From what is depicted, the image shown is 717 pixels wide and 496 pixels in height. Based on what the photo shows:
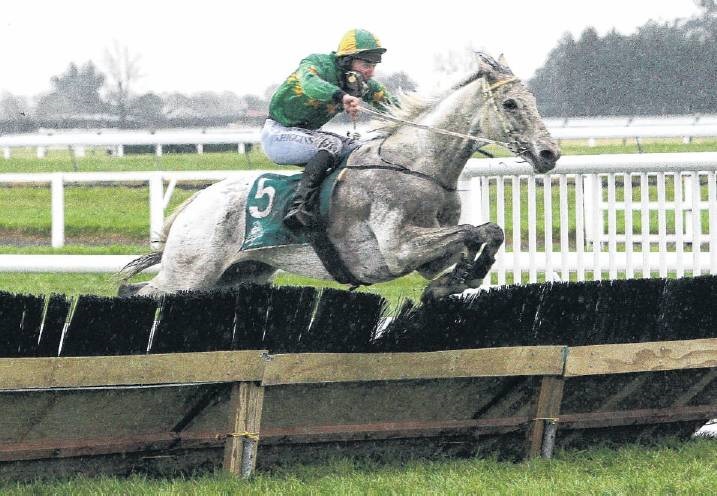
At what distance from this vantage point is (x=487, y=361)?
4.56m

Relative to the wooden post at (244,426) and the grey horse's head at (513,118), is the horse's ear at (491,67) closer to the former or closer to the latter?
the grey horse's head at (513,118)

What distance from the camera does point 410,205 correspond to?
571 centimetres

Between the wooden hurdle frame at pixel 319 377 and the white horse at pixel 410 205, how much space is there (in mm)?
902

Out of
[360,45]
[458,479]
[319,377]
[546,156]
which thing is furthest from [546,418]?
[360,45]

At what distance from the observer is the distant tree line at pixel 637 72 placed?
17.3m

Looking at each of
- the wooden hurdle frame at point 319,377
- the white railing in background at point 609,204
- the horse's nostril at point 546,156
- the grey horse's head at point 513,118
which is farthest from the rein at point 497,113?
the wooden hurdle frame at point 319,377

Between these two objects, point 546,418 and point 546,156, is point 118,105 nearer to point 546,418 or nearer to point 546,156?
point 546,156

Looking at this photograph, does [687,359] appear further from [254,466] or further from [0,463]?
[0,463]

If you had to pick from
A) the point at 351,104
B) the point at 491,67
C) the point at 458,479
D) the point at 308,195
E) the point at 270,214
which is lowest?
the point at 458,479

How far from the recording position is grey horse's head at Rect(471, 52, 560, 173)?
5.44 m

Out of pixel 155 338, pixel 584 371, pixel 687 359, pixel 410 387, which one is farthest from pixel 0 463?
pixel 687 359

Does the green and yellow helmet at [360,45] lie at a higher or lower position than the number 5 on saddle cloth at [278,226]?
higher

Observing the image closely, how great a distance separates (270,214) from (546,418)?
73.2 inches

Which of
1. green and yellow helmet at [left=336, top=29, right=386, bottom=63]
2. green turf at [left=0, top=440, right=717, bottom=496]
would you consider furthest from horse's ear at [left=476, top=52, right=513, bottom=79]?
green turf at [left=0, top=440, right=717, bottom=496]
